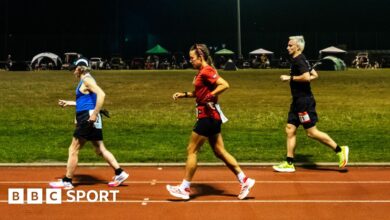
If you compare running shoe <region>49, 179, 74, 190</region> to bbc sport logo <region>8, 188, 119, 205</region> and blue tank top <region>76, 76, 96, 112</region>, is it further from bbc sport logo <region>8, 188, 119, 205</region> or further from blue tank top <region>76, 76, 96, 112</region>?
blue tank top <region>76, 76, 96, 112</region>

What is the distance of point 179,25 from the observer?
72125 millimetres

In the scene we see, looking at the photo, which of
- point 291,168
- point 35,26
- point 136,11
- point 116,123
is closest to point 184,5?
point 136,11

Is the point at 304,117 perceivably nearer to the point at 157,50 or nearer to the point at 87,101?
the point at 87,101

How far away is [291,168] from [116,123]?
7671 millimetres

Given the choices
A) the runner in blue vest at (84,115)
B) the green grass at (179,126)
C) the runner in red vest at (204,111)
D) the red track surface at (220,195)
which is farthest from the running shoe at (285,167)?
the runner in blue vest at (84,115)

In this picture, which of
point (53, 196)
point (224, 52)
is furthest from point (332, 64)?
point (53, 196)

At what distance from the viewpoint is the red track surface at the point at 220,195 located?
290 inches

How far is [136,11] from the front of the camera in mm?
70250

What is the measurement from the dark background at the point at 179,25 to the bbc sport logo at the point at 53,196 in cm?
6261

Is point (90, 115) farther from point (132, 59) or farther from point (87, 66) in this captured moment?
point (132, 59)

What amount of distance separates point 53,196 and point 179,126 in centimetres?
803

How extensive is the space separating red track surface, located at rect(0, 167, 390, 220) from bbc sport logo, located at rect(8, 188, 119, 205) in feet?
0.31

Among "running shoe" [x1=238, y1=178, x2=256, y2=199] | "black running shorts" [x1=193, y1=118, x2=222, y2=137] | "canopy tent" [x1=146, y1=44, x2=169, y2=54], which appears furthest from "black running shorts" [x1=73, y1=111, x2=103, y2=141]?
"canopy tent" [x1=146, y1=44, x2=169, y2=54]

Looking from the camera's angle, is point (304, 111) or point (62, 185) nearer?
point (62, 185)
